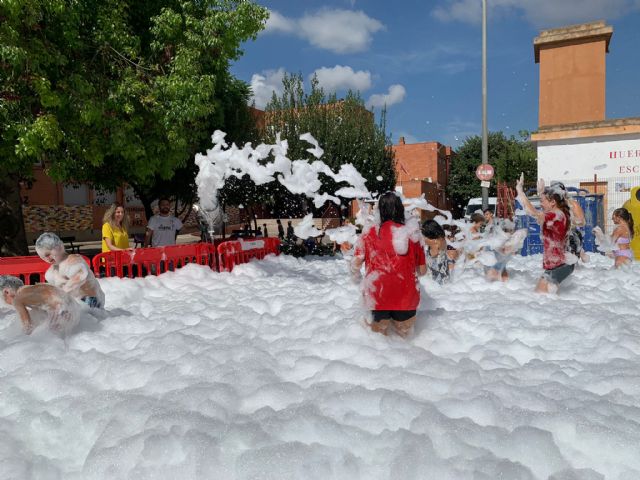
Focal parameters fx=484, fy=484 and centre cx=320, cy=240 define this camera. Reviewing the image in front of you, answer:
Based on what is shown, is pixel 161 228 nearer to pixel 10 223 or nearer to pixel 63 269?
pixel 63 269

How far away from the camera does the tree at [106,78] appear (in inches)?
321

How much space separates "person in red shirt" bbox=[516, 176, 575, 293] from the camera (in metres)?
6.10

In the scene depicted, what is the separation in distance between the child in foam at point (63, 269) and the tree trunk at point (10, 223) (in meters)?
6.20

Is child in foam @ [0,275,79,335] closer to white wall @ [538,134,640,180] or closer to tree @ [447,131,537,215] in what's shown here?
white wall @ [538,134,640,180]

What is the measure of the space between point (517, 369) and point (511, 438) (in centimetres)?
131

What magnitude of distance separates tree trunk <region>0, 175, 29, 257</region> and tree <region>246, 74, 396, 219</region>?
10437mm

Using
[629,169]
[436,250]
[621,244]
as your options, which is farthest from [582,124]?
[436,250]

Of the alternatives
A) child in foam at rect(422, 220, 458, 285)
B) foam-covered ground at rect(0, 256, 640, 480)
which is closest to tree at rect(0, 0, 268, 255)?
foam-covered ground at rect(0, 256, 640, 480)

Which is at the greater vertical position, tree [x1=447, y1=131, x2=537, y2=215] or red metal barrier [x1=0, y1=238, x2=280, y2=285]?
tree [x1=447, y1=131, x2=537, y2=215]

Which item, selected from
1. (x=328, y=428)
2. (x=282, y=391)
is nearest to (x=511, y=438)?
(x=328, y=428)

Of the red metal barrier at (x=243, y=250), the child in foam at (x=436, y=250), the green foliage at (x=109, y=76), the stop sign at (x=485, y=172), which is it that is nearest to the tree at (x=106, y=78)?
the green foliage at (x=109, y=76)

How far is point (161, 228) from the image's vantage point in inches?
335

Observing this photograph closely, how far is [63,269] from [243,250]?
17.6 ft

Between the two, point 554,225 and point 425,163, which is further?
point 425,163
